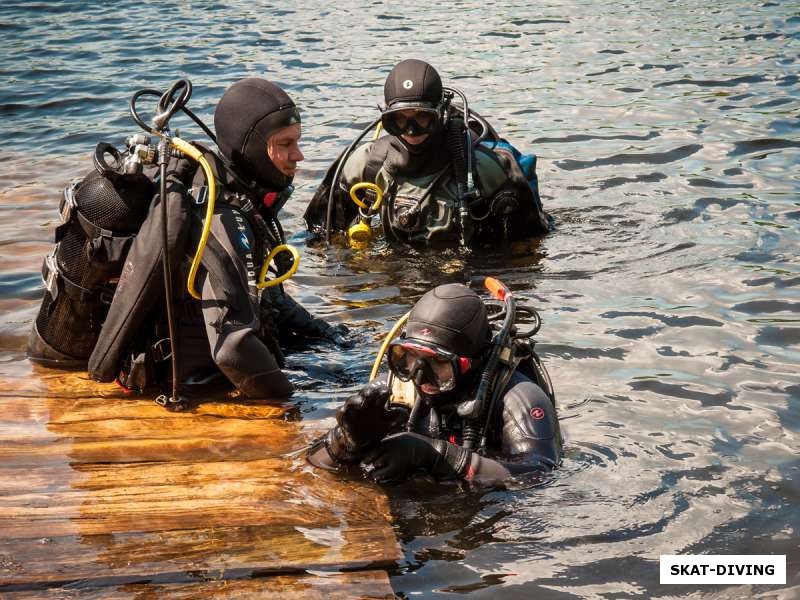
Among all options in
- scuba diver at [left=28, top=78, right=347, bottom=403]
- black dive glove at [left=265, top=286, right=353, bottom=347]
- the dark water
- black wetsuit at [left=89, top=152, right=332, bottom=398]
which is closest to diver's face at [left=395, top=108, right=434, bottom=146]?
the dark water

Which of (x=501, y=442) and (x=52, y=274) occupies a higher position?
(x=52, y=274)

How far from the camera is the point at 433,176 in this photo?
7680 millimetres

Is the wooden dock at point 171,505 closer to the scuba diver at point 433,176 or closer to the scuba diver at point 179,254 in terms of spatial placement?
the scuba diver at point 179,254

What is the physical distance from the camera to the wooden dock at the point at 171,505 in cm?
363

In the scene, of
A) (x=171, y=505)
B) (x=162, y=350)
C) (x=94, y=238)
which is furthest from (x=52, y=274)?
(x=171, y=505)

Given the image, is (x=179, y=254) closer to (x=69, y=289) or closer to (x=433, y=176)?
(x=69, y=289)

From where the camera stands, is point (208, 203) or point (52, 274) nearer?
point (208, 203)

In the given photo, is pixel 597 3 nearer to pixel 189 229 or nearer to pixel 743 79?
pixel 743 79

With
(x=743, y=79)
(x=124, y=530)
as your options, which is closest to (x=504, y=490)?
(x=124, y=530)

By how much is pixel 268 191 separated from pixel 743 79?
827 centimetres

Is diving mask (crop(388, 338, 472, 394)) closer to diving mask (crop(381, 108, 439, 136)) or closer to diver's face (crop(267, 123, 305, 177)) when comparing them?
diver's face (crop(267, 123, 305, 177))

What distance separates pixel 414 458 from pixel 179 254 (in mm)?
1344

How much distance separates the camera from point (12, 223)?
8430mm

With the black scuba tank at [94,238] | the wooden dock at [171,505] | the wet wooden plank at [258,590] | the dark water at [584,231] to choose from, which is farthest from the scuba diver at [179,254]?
the wet wooden plank at [258,590]
